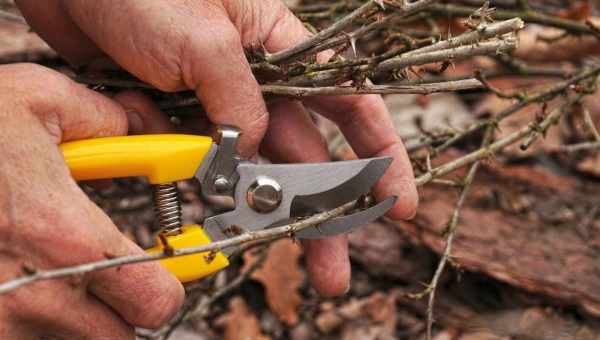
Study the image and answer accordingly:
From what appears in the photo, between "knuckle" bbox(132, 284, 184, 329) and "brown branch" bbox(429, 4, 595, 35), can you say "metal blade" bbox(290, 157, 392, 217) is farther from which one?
"brown branch" bbox(429, 4, 595, 35)

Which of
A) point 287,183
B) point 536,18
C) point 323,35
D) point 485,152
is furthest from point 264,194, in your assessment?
point 536,18

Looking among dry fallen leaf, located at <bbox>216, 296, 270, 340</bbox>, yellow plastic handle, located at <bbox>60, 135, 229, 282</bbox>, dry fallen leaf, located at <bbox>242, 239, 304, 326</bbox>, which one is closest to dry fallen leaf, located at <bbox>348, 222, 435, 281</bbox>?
dry fallen leaf, located at <bbox>242, 239, 304, 326</bbox>

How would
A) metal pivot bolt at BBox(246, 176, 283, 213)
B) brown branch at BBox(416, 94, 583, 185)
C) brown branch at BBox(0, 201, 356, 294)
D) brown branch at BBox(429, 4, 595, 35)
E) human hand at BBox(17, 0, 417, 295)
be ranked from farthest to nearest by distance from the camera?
1. brown branch at BBox(429, 4, 595, 35)
2. brown branch at BBox(416, 94, 583, 185)
3. metal pivot bolt at BBox(246, 176, 283, 213)
4. human hand at BBox(17, 0, 417, 295)
5. brown branch at BBox(0, 201, 356, 294)

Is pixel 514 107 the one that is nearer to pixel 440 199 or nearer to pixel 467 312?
pixel 440 199

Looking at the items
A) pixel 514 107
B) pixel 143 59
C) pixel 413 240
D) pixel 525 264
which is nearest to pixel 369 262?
pixel 413 240

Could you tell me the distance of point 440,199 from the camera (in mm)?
3156

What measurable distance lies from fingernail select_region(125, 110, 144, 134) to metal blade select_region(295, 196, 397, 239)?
592 mm

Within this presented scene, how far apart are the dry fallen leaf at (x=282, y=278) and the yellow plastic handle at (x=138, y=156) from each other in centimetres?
120

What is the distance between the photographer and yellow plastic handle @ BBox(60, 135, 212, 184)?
1.80m

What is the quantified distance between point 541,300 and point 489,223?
0.40 m

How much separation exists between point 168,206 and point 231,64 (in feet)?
1.48

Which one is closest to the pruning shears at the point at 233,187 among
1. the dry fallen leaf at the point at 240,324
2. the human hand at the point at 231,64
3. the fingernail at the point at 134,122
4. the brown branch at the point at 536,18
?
the human hand at the point at 231,64

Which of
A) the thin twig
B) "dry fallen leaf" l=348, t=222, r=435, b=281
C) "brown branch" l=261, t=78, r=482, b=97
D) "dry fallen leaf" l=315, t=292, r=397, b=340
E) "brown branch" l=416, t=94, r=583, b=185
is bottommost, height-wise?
"dry fallen leaf" l=315, t=292, r=397, b=340

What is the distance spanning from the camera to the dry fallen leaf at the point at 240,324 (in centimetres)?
296
